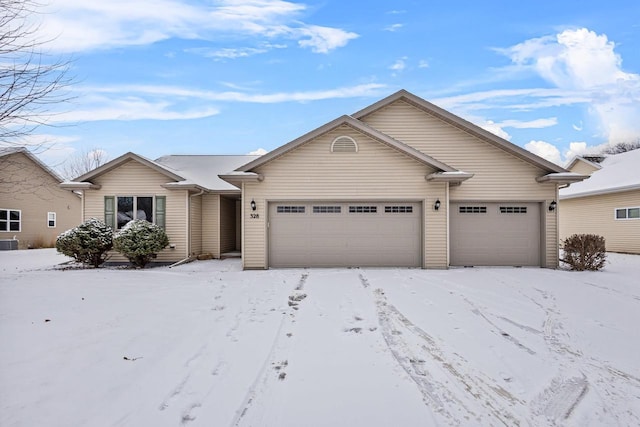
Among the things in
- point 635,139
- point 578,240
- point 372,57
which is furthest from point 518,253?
point 635,139

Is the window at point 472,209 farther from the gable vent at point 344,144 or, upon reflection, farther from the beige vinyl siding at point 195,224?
the beige vinyl siding at point 195,224

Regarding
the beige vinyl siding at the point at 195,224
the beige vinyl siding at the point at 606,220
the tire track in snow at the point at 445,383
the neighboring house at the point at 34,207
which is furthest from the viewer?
the neighboring house at the point at 34,207

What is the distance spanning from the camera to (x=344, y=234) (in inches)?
466

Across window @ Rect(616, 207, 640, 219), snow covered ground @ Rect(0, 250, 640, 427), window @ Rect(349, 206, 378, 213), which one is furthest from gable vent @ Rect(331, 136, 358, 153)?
window @ Rect(616, 207, 640, 219)

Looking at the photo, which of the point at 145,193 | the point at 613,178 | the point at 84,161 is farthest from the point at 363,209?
the point at 84,161

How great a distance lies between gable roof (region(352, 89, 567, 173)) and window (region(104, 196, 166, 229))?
817 cm

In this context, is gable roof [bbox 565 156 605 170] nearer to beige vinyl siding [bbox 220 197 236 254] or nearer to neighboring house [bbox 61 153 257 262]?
beige vinyl siding [bbox 220 197 236 254]

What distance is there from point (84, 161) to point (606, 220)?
4534cm

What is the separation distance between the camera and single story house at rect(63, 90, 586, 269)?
1162 cm

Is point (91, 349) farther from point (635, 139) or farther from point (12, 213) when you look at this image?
point (635, 139)

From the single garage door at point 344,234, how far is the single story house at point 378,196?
33 mm

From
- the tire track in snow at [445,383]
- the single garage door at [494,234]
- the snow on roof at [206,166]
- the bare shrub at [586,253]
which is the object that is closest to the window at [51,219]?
the snow on roof at [206,166]

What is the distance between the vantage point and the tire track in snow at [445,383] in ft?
11.0

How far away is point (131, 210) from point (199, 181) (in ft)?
9.11
